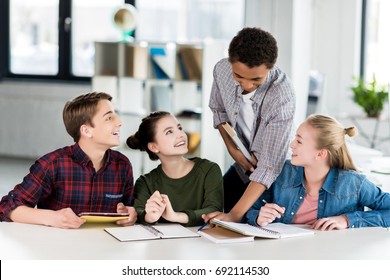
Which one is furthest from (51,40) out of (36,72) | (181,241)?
(181,241)

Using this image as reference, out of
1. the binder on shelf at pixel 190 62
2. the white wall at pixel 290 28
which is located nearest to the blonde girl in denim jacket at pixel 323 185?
the white wall at pixel 290 28

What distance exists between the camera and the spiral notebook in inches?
93.5

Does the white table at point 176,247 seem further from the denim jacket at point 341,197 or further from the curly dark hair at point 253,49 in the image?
the curly dark hair at point 253,49

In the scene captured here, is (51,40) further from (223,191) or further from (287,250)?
(287,250)

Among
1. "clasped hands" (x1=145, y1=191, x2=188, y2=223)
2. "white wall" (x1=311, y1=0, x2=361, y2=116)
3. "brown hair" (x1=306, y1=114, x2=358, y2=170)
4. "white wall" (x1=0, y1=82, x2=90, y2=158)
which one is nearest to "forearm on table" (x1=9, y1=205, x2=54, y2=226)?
"clasped hands" (x1=145, y1=191, x2=188, y2=223)

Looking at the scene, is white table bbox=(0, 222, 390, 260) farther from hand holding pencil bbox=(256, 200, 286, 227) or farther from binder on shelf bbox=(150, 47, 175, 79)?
binder on shelf bbox=(150, 47, 175, 79)

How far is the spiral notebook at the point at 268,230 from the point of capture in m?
2.38

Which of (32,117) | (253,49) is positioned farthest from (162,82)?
(253,49)

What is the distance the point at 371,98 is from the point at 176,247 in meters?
4.54

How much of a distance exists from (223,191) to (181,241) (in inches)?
26.2

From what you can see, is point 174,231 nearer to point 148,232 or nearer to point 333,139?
point 148,232

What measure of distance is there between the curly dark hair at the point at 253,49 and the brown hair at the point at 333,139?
1.05ft

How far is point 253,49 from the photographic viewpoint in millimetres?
2537

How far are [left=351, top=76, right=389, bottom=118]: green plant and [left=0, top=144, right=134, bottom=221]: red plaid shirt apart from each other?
397 cm
